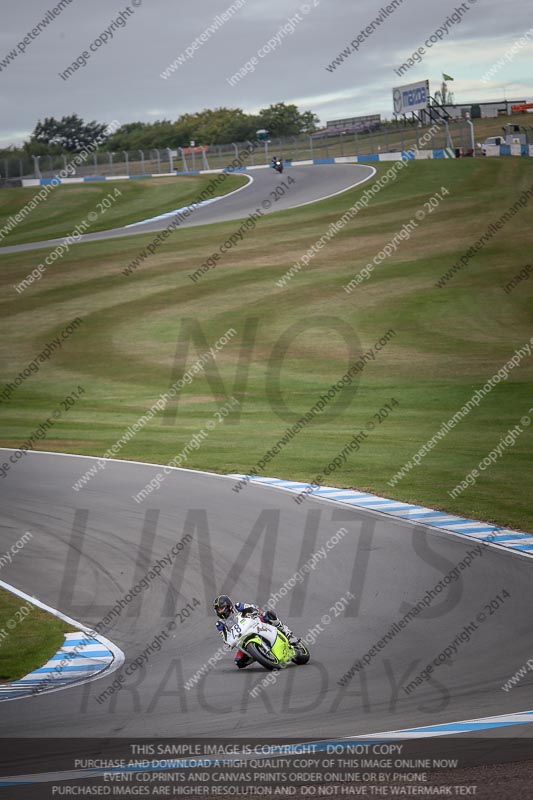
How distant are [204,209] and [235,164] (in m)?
27.3

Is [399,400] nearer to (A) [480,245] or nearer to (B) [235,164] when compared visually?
(A) [480,245]

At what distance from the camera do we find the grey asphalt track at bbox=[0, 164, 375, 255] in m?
51.7

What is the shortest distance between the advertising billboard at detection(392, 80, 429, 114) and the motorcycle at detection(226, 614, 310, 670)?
7222 cm

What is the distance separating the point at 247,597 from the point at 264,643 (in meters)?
2.60

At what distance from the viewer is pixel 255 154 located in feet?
284

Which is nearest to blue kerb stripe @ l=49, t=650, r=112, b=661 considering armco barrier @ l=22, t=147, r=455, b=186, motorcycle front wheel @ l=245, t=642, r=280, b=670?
motorcycle front wheel @ l=245, t=642, r=280, b=670

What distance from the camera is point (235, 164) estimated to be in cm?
8175

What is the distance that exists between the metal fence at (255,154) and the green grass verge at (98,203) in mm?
6315

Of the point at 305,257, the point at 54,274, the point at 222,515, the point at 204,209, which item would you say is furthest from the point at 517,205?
the point at 222,515

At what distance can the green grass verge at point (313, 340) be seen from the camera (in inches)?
825

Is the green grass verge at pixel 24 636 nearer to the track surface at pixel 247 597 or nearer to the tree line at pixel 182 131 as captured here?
the track surface at pixel 247 597

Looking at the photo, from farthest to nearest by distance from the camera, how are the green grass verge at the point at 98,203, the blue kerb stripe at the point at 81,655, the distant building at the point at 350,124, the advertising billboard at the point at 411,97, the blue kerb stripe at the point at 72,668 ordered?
1. the distant building at the point at 350,124
2. the advertising billboard at the point at 411,97
3. the green grass verge at the point at 98,203
4. the blue kerb stripe at the point at 81,655
5. the blue kerb stripe at the point at 72,668

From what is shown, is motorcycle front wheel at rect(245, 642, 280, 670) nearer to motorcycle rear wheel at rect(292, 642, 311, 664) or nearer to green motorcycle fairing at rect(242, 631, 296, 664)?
green motorcycle fairing at rect(242, 631, 296, 664)

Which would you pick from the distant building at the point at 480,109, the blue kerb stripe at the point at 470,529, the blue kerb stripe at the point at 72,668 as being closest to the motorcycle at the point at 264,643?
the blue kerb stripe at the point at 72,668
